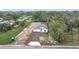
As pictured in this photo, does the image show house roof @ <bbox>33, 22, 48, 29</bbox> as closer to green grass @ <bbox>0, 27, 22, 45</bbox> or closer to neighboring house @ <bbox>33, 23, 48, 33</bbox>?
neighboring house @ <bbox>33, 23, 48, 33</bbox>

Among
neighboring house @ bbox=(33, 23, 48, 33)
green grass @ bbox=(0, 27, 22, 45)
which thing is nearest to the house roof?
neighboring house @ bbox=(33, 23, 48, 33)

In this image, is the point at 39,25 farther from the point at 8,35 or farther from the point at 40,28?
the point at 8,35

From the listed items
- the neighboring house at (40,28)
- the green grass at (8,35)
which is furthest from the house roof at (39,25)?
the green grass at (8,35)

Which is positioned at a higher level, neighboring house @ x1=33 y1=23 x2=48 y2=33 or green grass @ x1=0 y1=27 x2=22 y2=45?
neighboring house @ x1=33 y1=23 x2=48 y2=33

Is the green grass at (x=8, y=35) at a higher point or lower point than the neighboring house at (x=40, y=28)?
lower

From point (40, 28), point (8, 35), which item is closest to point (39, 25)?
point (40, 28)

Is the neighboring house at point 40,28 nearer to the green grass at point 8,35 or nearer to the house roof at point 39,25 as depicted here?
the house roof at point 39,25
